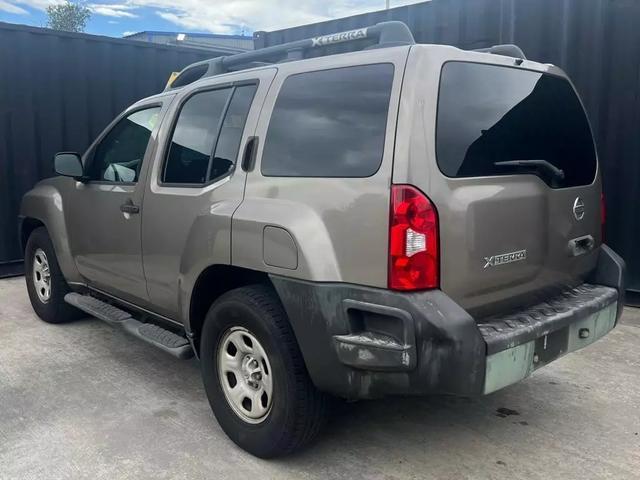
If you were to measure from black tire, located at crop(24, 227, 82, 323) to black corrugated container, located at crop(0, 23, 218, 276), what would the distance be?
2191 millimetres

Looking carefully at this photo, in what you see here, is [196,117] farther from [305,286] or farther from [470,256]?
[470,256]

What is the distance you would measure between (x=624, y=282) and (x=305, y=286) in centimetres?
194

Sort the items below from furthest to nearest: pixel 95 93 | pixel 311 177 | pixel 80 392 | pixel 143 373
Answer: pixel 95 93, pixel 143 373, pixel 80 392, pixel 311 177

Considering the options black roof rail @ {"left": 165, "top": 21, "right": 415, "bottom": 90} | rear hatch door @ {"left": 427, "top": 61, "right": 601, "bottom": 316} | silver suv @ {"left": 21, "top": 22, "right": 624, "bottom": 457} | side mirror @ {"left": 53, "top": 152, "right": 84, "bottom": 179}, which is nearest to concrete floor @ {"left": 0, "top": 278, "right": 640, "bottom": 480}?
silver suv @ {"left": 21, "top": 22, "right": 624, "bottom": 457}

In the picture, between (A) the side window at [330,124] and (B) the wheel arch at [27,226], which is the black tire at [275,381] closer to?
(A) the side window at [330,124]

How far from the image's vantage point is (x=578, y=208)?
3123 millimetres

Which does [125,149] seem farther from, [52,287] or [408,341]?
[408,341]

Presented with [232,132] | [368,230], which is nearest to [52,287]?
[232,132]

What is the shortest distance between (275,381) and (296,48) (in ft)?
→ 6.30

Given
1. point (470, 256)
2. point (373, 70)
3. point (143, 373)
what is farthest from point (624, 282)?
point (143, 373)

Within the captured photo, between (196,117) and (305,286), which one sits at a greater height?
(196,117)

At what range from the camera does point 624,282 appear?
3350 mm

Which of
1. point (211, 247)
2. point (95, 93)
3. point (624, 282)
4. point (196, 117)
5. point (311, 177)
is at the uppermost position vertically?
point (95, 93)

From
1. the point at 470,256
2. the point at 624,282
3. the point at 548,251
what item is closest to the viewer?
the point at 470,256
